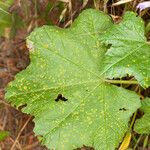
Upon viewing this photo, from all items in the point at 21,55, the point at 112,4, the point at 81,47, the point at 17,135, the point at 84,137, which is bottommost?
the point at 17,135

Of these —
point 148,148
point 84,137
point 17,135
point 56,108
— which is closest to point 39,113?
point 56,108

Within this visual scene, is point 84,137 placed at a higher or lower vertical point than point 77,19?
lower

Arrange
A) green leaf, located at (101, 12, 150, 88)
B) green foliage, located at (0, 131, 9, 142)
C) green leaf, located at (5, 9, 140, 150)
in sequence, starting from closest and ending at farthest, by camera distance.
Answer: green leaf, located at (101, 12, 150, 88), green leaf, located at (5, 9, 140, 150), green foliage, located at (0, 131, 9, 142)

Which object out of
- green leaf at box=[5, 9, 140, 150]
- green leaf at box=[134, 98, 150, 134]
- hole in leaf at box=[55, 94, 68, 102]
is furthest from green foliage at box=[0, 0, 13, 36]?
green leaf at box=[134, 98, 150, 134]

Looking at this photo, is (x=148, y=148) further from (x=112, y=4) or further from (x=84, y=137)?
(x=112, y=4)

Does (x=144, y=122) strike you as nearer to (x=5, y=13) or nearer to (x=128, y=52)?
(x=128, y=52)

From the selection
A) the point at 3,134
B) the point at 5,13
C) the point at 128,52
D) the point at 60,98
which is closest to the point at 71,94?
the point at 60,98

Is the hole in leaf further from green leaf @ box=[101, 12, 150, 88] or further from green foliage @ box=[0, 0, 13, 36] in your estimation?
green foliage @ box=[0, 0, 13, 36]
